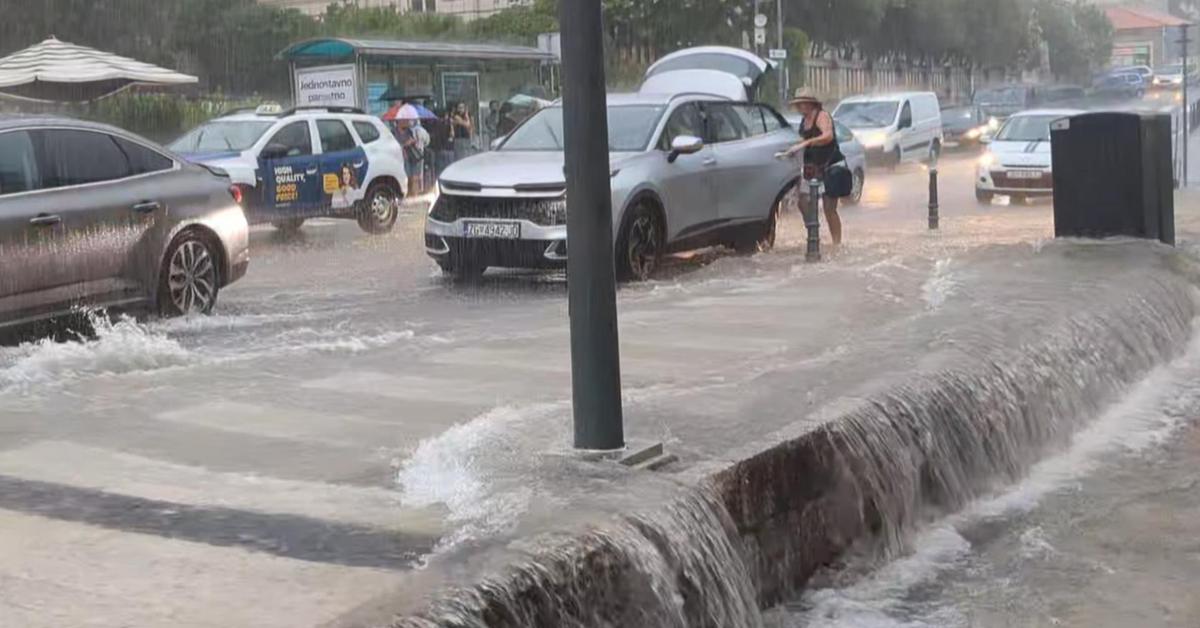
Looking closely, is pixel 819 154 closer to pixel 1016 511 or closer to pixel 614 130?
pixel 614 130

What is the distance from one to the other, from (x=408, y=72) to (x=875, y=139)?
965 cm

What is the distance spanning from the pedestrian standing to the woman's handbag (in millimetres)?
13394

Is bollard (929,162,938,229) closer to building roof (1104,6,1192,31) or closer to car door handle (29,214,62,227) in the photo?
car door handle (29,214,62,227)

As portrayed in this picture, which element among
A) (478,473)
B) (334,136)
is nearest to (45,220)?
(478,473)

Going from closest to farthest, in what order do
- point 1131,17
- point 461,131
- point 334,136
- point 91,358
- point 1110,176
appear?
point 91,358
point 1110,176
point 334,136
point 461,131
point 1131,17

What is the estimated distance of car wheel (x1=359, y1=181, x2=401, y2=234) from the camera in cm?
1830

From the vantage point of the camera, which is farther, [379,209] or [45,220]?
[379,209]

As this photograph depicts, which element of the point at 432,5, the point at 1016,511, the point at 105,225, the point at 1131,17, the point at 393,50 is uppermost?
the point at 1131,17

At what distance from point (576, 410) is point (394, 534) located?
3.20 ft

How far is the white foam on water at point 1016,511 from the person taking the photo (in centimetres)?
492

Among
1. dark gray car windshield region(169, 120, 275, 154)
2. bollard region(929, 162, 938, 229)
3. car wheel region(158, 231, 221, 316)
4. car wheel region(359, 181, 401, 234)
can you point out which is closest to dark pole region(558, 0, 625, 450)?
car wheel region(158, 231, 221, 316)

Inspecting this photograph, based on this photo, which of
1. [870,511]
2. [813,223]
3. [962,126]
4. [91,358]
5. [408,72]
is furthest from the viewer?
[962,126]

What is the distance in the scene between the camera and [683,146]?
12.0 metres

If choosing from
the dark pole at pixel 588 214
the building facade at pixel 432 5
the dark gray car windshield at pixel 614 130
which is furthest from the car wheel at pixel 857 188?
the building facade at pixel 432 5
